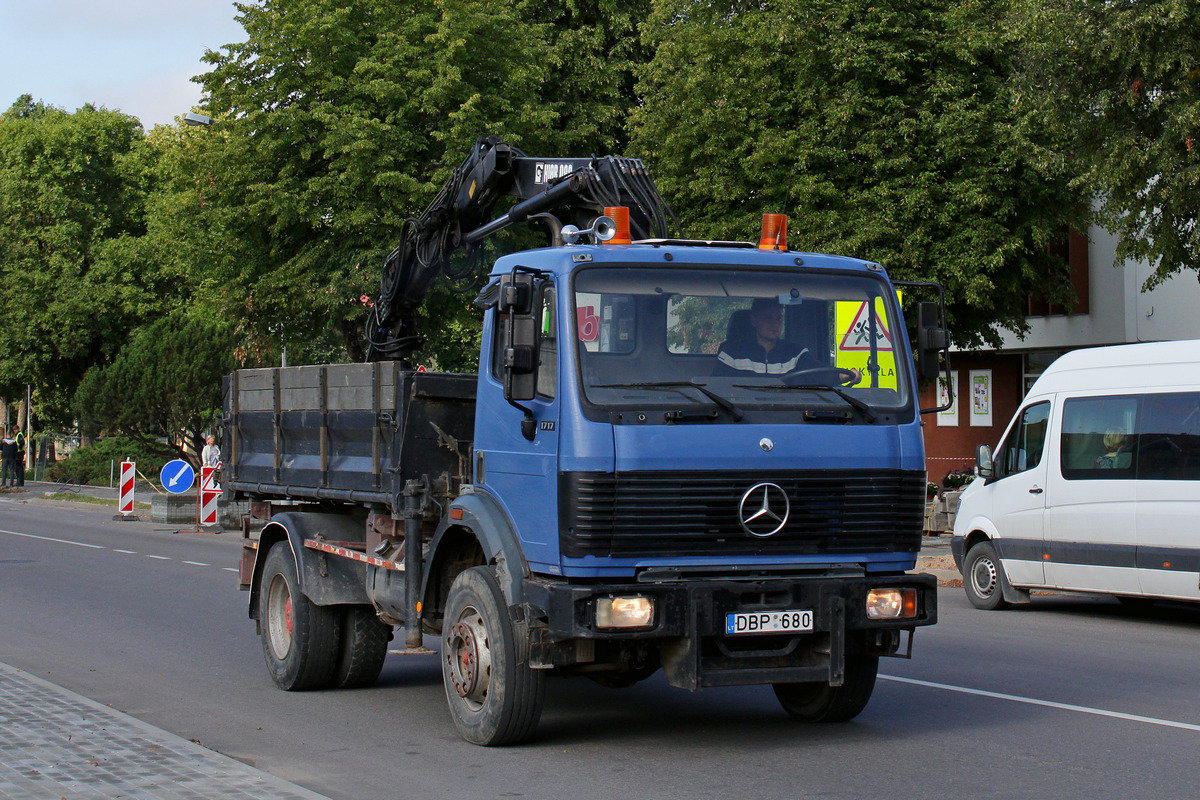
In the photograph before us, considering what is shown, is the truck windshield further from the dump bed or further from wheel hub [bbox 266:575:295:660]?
wheel hub [bbox 266:575:295:660]

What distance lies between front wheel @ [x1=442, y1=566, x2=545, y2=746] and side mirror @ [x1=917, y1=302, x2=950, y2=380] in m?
2.67

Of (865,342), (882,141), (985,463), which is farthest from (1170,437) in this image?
(882,141)

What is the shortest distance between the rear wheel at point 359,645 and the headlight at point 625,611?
3.18 m

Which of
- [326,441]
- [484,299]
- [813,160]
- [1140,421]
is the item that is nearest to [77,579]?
[326,441]

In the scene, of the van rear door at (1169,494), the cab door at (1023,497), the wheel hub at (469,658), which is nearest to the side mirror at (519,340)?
the wheel hub at (469,658)

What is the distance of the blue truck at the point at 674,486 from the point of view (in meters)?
6.41

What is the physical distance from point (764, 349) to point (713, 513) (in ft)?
3.18

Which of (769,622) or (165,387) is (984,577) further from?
(165,387)

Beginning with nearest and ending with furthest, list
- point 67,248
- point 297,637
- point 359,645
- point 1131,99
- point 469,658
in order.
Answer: point 469,658
point 297,637
point 359,645
point 1131,99
point 67,248

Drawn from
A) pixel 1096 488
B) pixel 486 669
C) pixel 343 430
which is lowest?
pixel 486 669

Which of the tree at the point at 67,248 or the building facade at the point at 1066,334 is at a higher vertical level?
the tree at the point at 67,248

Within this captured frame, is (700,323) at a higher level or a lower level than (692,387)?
higher

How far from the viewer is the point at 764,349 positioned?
22.7 feet

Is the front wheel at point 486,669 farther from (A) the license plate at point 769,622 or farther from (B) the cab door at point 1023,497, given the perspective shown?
(B) the cab door at point 1023,497
